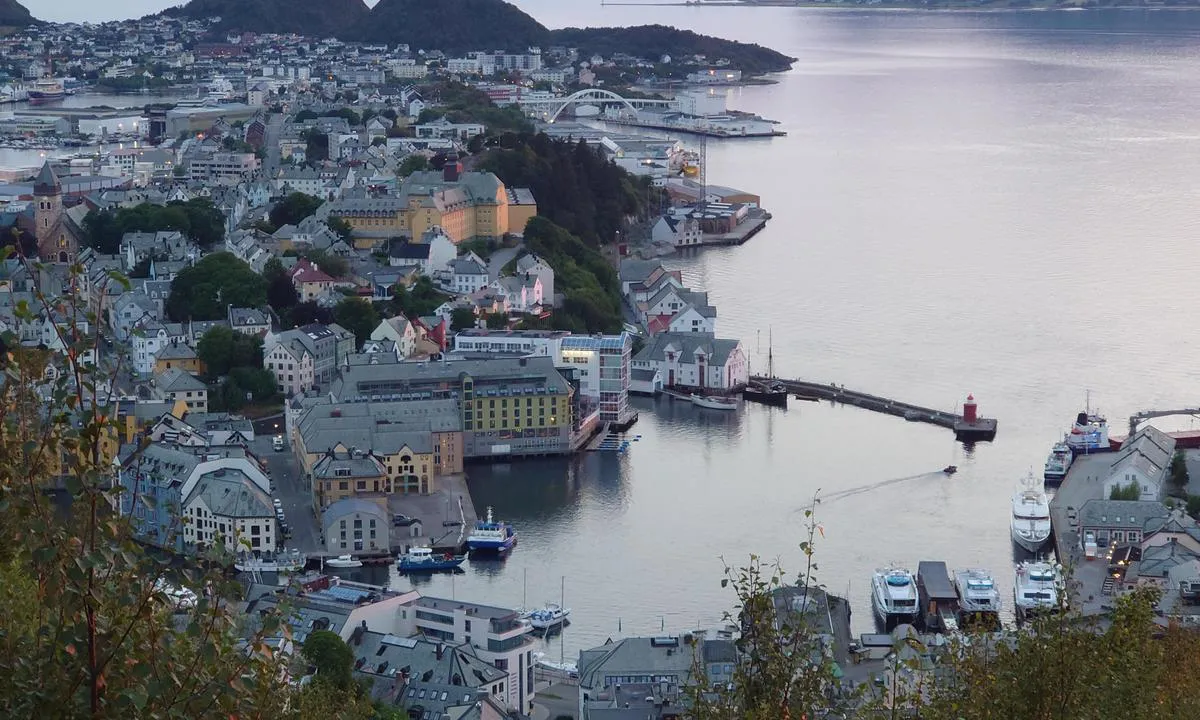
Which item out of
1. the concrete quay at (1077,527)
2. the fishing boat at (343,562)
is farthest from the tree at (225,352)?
the concrete quay at (1077,527)

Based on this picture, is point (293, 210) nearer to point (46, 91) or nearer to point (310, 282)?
point (310, 282)

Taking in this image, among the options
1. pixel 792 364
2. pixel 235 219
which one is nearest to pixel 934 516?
pixel 792 364

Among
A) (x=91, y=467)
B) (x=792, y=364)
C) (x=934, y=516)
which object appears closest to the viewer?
(x=91, y=467)

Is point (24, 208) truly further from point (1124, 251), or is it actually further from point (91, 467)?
point (91, 467)

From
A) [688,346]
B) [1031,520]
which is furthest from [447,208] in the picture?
[1031,520]

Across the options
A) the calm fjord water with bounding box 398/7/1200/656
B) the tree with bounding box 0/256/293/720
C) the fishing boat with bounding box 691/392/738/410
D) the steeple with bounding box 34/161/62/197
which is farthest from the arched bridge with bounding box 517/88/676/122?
the tree with bounding box 0/256/293/720

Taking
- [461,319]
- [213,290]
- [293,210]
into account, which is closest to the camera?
[461,319]
